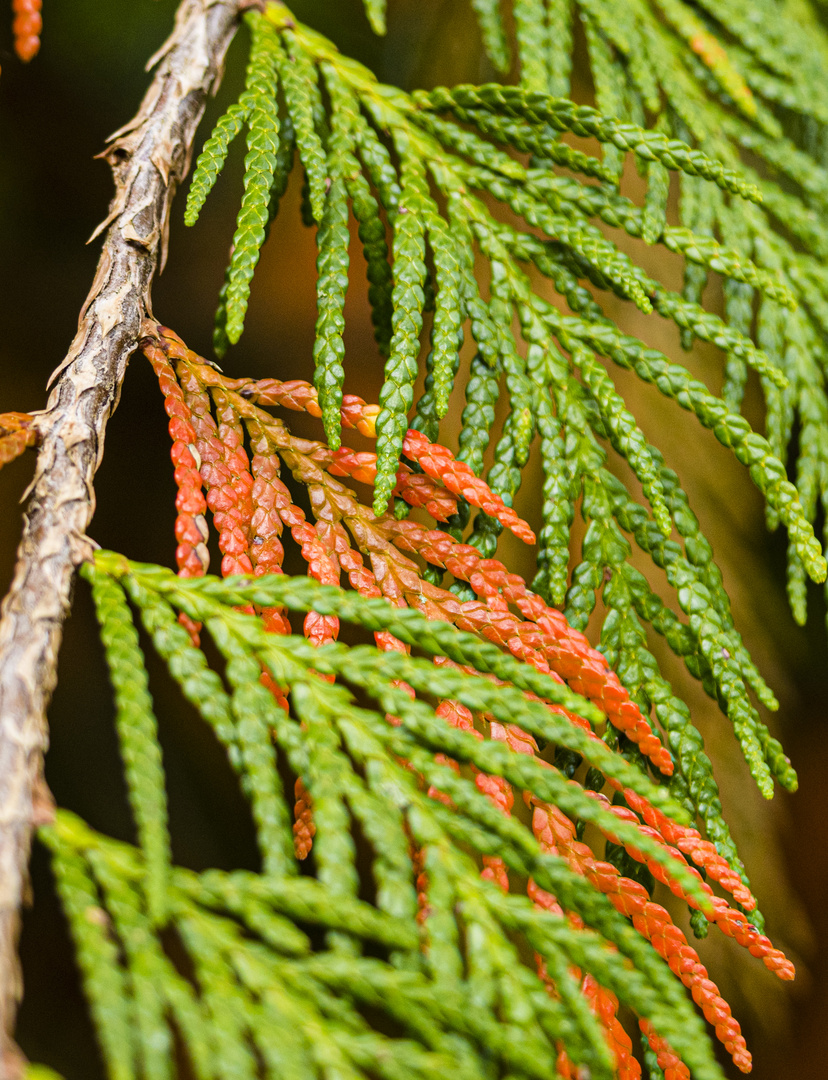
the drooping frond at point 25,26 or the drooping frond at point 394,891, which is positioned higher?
the drooping frond at point 25,26

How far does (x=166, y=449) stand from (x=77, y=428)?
1.57 metres

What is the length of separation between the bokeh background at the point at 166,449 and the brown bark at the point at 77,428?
0.92 meters

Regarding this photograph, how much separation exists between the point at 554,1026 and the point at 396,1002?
13 cm

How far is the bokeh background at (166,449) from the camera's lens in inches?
67.1

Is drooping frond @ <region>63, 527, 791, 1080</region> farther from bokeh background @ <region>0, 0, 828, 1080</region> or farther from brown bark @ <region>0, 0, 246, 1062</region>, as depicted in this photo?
bokeh background @ <region>0, 0, 828, 1080</region>

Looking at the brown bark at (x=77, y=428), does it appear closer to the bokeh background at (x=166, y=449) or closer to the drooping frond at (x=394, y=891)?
the drooping frond at (x=394, y=891)

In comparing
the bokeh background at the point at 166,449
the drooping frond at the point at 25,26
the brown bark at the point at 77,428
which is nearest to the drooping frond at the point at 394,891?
the brown bark at the point at 77,428

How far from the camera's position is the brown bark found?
0.58 m

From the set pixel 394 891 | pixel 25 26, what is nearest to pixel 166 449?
pixel 25 26

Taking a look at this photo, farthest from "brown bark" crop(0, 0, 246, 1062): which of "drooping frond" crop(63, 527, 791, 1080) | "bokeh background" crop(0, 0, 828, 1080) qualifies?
"bokeh background" crop(0, 0, 828, 1080)

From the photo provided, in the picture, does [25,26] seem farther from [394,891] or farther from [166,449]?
[166,449]

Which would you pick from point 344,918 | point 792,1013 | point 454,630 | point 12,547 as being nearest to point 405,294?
point 454,630

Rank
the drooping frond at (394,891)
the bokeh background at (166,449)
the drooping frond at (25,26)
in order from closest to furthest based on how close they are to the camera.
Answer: the drooping frond at (394,891)
the drooping frond at (25,26)
the bokeh background at (166,449)

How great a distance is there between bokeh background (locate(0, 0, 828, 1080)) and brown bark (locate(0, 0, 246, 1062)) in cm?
92
